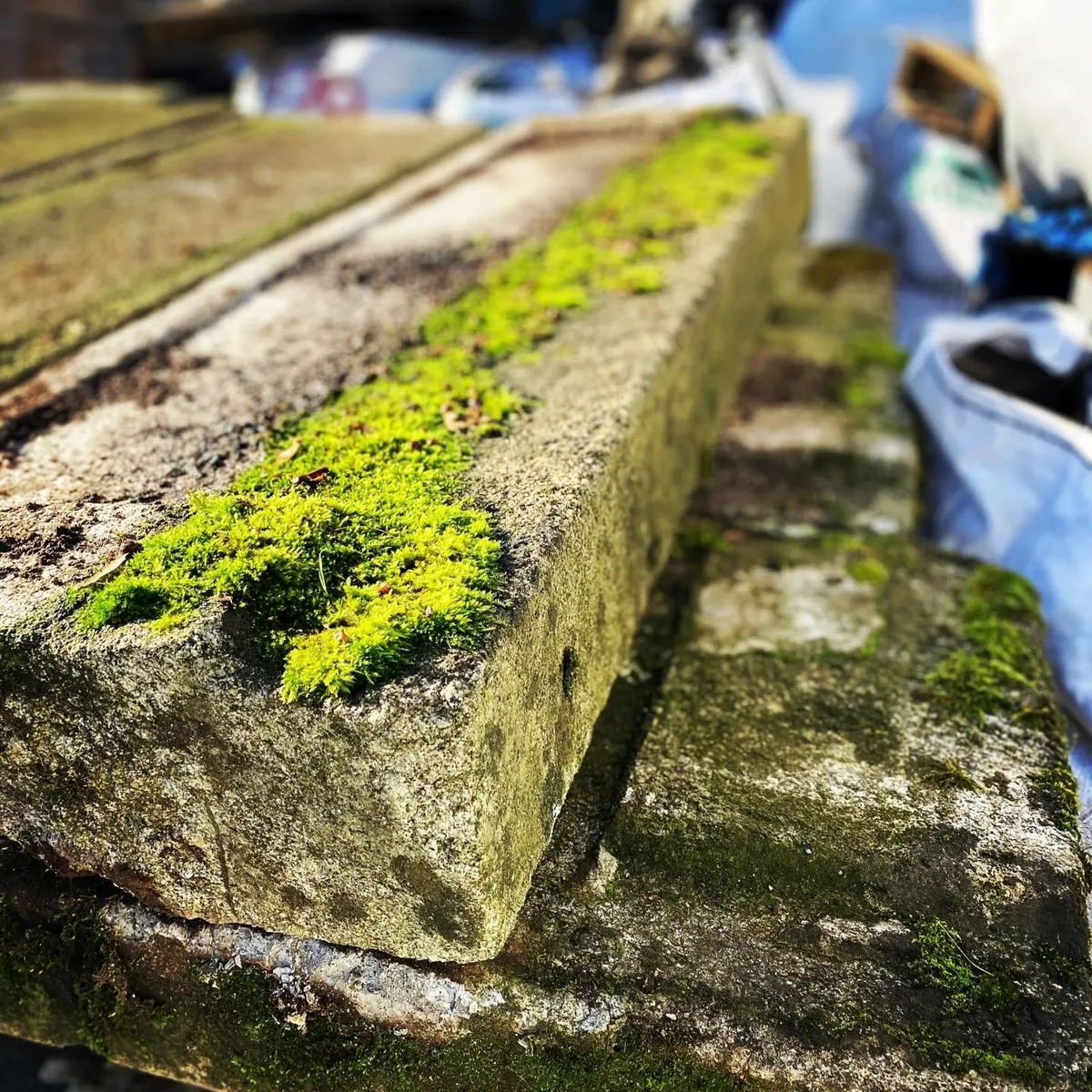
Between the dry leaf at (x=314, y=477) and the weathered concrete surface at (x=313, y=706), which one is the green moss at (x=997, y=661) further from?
the dry leaf at (x=314, y=477)

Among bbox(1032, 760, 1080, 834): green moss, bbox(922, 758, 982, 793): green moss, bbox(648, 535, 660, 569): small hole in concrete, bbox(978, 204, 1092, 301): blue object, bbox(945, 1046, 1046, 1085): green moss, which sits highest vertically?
bbox(978, 204, 1092, 301): blue object

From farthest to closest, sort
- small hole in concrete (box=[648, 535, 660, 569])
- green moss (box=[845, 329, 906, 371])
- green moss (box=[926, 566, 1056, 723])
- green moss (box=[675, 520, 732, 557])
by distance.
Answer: green moss (box=[845, 329, 906, 371]), green moss (box=[675, 520, 732, 557]), small hole in concrete (box=[648, 535, 660, 569]), green moss (box=[926, 566, 1056, 723])

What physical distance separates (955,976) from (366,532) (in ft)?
4.08

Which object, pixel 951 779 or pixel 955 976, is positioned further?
pixel 951 779

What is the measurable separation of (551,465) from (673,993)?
3.18ft

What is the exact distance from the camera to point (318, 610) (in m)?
1.63

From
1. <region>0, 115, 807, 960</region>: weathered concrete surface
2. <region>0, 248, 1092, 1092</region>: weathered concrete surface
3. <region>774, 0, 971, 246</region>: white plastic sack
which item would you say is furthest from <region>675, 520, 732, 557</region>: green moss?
<region>774, 0, 971, 246</region>: white plastic sack

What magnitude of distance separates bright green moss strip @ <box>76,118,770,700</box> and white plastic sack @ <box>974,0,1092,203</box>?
5.77 feet

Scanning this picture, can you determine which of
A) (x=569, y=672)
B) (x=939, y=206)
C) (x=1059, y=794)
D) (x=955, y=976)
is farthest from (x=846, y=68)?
(x=955, y=976)

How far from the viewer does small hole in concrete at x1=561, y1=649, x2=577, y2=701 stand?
1833 mm

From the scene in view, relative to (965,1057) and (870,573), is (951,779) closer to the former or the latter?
(965,1057)

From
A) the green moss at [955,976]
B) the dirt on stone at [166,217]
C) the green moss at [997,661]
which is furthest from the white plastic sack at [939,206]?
the green moss at [955,976]

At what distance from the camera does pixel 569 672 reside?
1861 mm

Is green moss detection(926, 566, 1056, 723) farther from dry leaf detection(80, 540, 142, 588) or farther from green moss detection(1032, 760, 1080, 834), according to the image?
dry leaf detection(80, 540, 142, 588)
